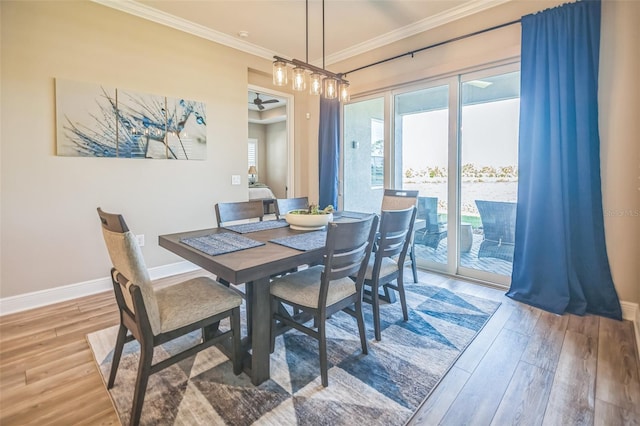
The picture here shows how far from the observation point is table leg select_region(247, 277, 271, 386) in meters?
1.73

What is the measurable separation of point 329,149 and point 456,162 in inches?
70.0

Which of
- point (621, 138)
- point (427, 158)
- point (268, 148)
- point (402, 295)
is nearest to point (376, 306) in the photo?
point (402, 295)

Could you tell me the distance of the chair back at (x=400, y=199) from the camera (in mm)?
3197

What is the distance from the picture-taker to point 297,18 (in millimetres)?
3439

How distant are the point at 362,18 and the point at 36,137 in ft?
11.0

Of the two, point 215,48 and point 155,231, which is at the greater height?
point 215,48

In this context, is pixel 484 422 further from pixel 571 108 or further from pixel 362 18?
pixel 362 18

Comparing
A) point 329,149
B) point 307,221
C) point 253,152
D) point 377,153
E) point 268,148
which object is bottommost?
point 307,221

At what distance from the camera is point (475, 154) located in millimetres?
3383

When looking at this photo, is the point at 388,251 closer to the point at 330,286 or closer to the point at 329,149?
the point at 330,286

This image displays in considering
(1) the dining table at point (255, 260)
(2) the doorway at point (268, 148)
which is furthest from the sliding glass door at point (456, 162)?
(2) the doorway at point (268, 148)

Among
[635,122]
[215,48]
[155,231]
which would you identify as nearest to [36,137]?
[155,231]

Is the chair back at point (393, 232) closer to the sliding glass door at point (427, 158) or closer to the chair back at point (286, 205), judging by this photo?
the chair back at point (286, 205)

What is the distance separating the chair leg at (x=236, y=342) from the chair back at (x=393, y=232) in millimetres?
967
